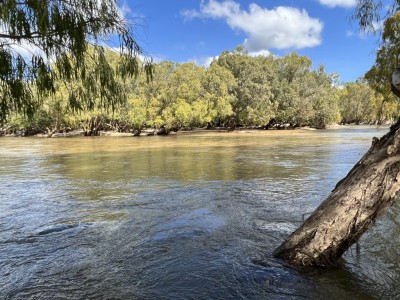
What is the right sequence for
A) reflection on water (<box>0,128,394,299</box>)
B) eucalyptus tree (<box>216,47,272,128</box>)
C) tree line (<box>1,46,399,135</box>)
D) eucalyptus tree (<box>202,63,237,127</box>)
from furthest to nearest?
eucalyptus tree (<box>216,47,272,128</box>), eucalyptus tree (<box>202,63,237,127</box>), tree line (<box>1,46,399,135</box>), reflection on water (<box>0,128,394,299</box>)

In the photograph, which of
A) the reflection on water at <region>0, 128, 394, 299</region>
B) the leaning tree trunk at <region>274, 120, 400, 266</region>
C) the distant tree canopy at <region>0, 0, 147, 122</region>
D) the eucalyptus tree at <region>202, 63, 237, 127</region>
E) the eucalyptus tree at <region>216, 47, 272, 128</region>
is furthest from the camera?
the eucalyptus tree at <region>216, 47, 272, 128</region>

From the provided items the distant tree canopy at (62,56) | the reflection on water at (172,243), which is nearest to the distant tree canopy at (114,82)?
the distant tree canopy at (62,56)

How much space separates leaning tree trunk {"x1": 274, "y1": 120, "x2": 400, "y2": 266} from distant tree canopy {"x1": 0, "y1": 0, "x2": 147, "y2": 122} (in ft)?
8.17

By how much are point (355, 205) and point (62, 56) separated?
125 inches

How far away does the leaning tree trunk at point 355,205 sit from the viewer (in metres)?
3.78

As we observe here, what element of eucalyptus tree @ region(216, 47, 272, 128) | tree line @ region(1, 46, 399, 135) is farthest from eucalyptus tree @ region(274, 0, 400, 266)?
eucalyptus tree @ region(216, 47, 272, 128)

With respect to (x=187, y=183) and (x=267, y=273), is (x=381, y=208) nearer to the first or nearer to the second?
(x=267, y=273)

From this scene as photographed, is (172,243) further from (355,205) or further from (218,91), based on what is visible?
(218,91)

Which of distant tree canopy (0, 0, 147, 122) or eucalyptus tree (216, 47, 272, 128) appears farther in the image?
eucalyptus tree (216, 47, 272, 128)

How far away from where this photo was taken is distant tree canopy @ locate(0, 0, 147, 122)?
9.03 feet

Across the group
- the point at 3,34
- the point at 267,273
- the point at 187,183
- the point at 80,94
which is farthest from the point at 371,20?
the point at 187,183

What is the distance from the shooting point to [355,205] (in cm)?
385

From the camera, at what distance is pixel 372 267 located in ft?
14.6

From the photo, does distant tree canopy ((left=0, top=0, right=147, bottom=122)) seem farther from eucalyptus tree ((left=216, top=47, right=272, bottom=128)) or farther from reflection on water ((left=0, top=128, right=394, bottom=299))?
eucalyptus tree ((left=216, top=47, right=272, bottom=128))
